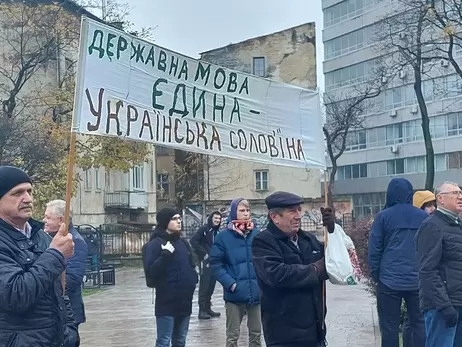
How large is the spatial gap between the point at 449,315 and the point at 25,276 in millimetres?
4114

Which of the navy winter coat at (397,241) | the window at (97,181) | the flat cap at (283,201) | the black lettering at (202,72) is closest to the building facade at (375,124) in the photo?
the window at (97,181)

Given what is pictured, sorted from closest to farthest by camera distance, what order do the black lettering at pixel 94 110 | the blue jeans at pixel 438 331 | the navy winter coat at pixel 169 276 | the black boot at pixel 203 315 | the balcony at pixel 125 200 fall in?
the black lettering at pixel 94 110 → the blue jeans at pixel 438 331 → the navy winter coat at pixel 169 276 → the black boot at pixel 203 315 → the balcony at pixel 125 200

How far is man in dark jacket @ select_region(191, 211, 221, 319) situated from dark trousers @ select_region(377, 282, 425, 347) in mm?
5451

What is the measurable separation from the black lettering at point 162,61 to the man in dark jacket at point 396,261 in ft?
9.98

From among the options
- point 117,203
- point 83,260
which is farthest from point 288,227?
point 117,203

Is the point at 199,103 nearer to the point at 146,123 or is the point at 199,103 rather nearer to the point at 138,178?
the point at 146,123

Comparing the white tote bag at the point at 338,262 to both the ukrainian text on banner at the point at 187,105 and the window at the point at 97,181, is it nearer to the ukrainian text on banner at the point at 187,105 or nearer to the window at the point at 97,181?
the ukrainian text on banner at the point at 187,105

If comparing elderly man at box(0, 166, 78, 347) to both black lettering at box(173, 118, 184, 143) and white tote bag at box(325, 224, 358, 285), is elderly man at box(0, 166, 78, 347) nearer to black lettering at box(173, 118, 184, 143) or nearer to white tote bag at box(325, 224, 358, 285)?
white tote bag at box(325, 224, 358, 285)

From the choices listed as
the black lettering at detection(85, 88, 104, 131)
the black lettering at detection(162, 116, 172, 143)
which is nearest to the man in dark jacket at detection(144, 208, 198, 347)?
the black lettering at detection(162, 116, 172, 143)

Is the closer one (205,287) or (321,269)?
(321,269)

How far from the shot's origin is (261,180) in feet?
194

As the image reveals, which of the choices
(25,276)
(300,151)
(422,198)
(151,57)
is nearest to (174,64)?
(151,57)

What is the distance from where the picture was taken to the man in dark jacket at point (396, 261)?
8.44m

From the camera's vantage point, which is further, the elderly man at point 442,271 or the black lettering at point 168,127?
the elderly man at point 442,271
